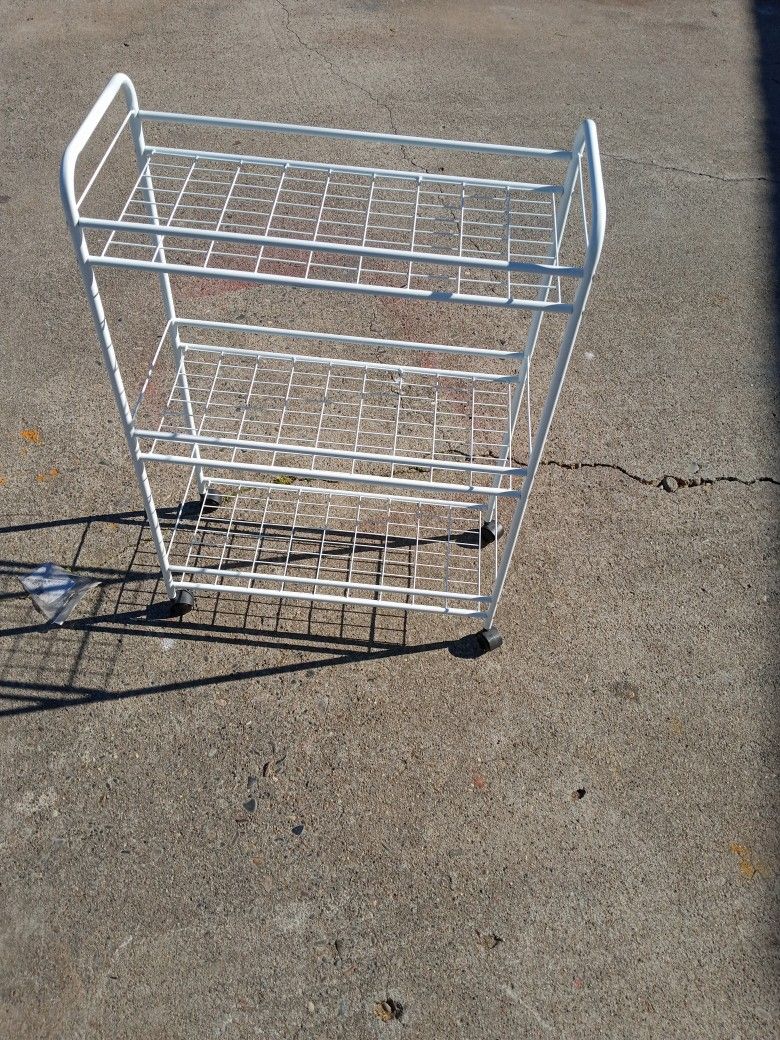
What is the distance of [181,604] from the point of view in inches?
120

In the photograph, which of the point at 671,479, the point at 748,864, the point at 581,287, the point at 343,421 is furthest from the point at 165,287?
the point at 748,864

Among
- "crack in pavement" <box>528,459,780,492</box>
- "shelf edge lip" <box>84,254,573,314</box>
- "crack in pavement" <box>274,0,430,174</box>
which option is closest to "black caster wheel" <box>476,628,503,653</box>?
"crack in pavement" <box>528,459,780,492</box>

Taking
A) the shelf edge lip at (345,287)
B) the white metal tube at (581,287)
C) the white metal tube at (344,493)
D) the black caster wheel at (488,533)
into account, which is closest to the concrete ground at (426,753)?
the black caster wheel at (488,533)

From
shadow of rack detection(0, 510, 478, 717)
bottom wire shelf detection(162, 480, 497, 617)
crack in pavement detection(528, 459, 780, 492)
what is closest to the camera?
shadow of rack detection(0, 510, 478, 717)

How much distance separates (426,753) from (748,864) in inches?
41.7

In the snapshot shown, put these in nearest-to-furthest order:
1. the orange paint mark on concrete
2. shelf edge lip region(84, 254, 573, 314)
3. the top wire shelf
Answer: shelf edge lip region(84, 254, 573, 314), the top wire shelf, the orange paint mark on concrete

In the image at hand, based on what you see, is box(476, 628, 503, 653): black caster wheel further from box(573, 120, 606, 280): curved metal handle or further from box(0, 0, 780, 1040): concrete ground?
box(573, 120, 606, 280): curved metal handle

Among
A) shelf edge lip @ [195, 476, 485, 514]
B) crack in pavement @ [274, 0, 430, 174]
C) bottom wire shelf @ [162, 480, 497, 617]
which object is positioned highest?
crack in pavement @ [274, 0, 430, 174]

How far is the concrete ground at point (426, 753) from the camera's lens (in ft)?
7.72

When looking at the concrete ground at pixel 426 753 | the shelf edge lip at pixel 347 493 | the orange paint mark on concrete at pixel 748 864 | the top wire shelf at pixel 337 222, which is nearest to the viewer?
the top wire shelf at pixel 337 222

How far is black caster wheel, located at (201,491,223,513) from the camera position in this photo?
11.1 feet

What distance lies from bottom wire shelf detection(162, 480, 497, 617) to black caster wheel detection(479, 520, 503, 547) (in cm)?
2

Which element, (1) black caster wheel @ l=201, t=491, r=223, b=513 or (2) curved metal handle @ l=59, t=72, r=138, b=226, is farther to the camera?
(1) black caster wheel @ l=201, t=491, r=223, b=513

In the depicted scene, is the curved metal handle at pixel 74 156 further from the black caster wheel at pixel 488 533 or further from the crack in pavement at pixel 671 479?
the crack in pavement at pixel 671 479
